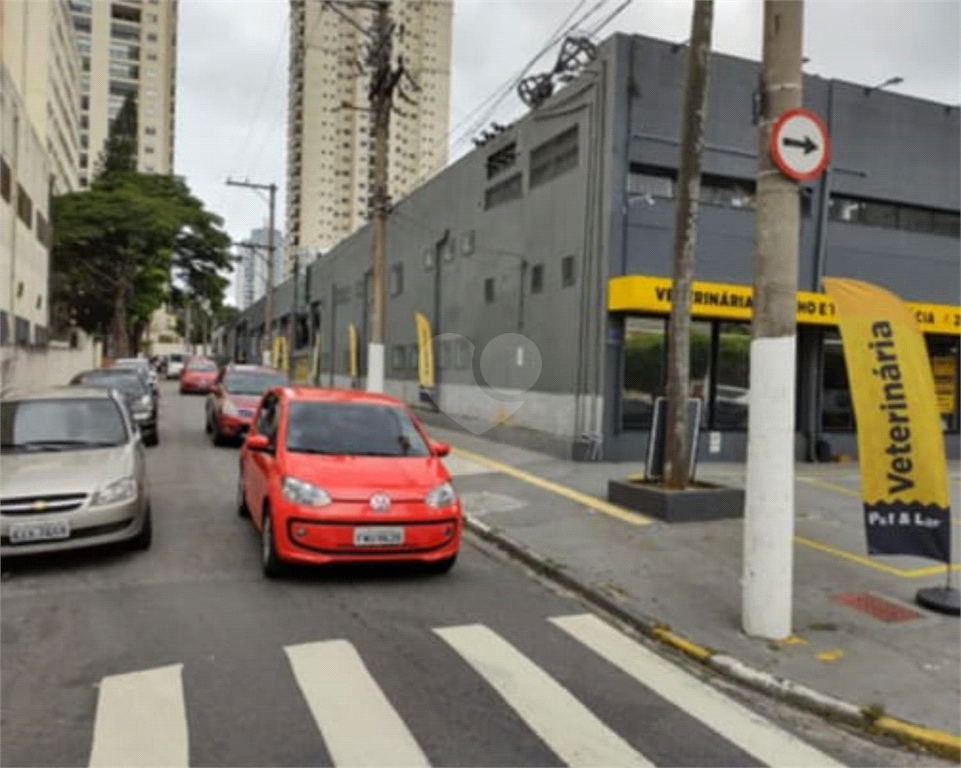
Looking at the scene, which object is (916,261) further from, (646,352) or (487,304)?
(487,304)

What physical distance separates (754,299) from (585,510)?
16.2ft

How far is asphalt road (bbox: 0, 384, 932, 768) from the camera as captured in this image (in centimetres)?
390

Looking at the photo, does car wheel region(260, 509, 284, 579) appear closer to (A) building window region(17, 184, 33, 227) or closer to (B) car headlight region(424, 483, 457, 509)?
(B) car headlight region(424, 483, 457, 509)

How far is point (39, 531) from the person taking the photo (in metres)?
6.48

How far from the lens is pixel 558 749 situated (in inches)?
155

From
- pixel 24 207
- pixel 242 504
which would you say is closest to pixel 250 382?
pixel 242 504

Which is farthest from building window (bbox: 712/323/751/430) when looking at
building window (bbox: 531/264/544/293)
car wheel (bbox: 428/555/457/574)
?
car wheel (bbox: 428/555/457/574)

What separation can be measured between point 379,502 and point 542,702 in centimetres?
248

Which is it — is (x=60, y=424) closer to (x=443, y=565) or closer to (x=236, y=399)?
(x=443, y=565)

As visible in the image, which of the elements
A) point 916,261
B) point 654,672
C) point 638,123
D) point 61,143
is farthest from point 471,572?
point 61,143

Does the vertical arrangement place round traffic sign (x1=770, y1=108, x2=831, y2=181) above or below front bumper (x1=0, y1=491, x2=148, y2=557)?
above

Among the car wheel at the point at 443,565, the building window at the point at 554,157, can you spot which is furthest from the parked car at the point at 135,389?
the car wheel at the point at 443,565

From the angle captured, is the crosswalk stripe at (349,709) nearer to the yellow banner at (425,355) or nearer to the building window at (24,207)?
the yellow banner at (425,355)

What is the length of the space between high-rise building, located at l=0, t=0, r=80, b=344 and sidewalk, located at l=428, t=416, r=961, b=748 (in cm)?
1904
